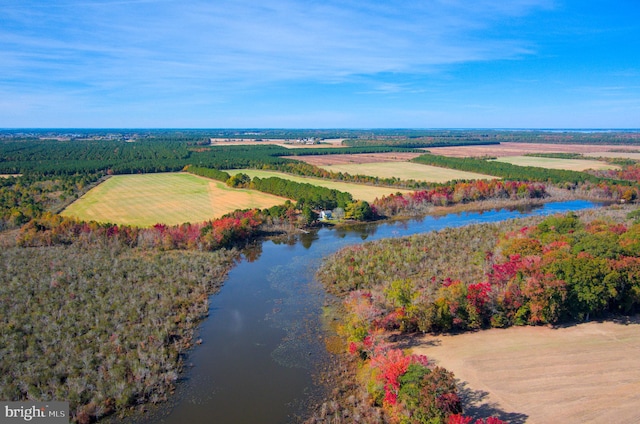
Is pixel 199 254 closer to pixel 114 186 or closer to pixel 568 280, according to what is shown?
pixel 568 280

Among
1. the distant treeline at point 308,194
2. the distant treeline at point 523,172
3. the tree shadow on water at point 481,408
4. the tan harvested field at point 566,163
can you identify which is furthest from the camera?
the tan harvested field at point 566,163

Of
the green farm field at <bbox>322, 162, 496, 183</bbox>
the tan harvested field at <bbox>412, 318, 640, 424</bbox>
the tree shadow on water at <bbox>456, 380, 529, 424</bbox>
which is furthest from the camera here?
the green farm field at <bbox>322, 162, 496, 183</bbox>

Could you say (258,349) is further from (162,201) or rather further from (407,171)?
(407,171)

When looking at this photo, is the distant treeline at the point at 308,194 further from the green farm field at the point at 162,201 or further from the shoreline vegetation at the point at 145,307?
the green farm field at the point at 162,201

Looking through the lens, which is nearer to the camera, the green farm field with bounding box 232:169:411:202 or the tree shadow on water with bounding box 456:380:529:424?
the tree shadow on water with bounding box 456:380:529:424

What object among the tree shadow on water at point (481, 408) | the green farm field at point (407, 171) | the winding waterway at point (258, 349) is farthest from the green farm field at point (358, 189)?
the tree shadow on water at point (481, 408)
